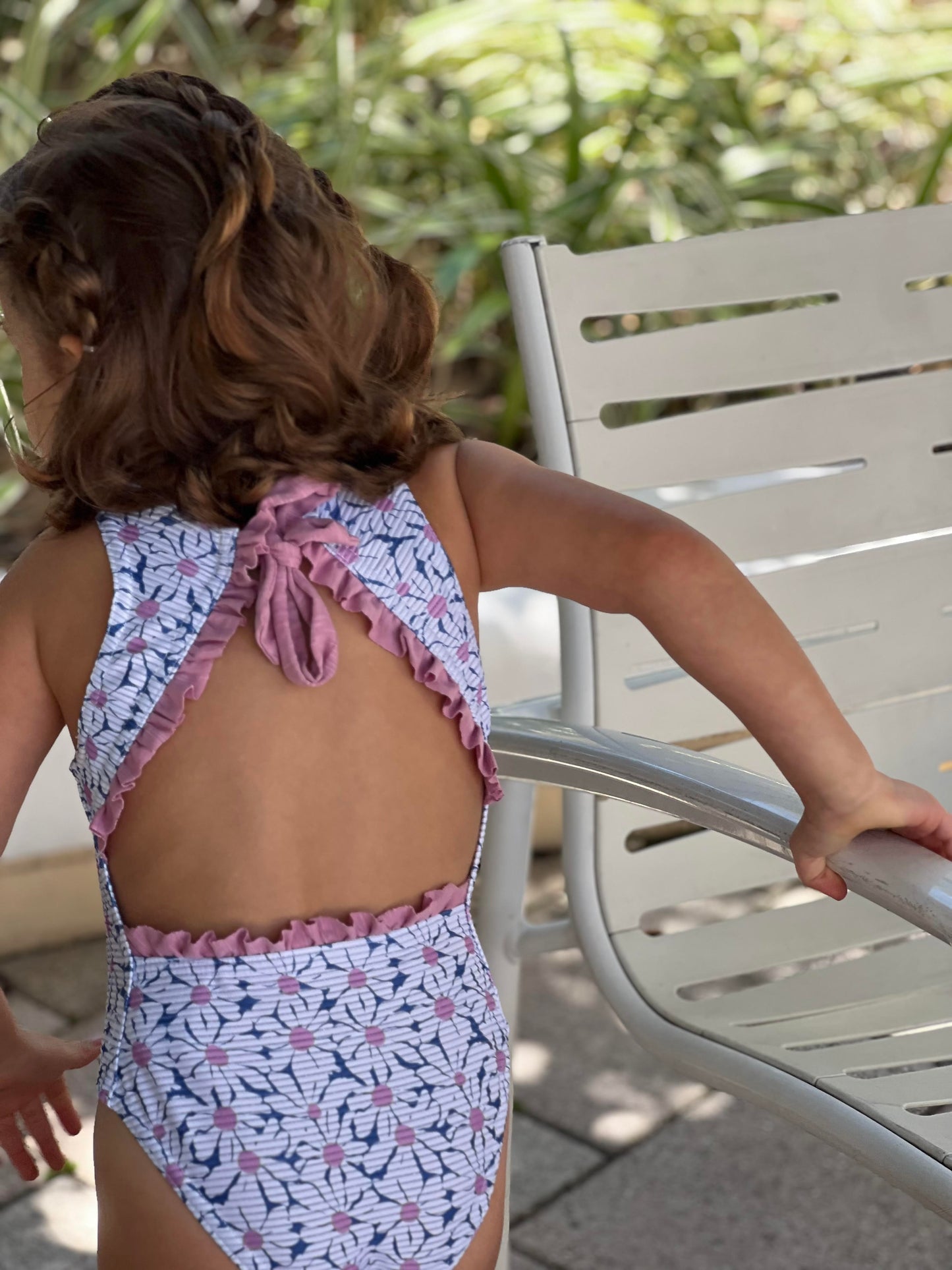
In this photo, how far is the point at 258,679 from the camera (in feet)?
3.26

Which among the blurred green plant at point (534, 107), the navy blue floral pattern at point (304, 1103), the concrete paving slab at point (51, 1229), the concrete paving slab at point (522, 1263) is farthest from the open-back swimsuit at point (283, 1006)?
the blurred green plant at point (534, 107)

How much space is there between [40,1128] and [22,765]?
307 millimetres

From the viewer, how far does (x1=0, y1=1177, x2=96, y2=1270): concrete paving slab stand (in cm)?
181

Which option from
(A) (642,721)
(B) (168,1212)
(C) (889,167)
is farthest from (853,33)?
(B) (168,1212)

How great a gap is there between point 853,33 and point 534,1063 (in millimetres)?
2909

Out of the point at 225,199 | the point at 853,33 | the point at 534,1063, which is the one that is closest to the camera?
the point at 225,199

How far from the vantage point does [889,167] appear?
12.9ft

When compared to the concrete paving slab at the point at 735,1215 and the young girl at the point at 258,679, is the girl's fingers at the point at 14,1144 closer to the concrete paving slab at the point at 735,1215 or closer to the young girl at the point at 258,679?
the young girl at the point at 258,679

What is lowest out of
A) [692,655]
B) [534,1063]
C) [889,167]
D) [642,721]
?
[534,1063]

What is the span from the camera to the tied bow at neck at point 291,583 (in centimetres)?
98

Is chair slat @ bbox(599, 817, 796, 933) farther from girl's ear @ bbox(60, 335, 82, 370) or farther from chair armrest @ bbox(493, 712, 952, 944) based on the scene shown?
girl's ear @ bbox(60, 335, 82, 370)

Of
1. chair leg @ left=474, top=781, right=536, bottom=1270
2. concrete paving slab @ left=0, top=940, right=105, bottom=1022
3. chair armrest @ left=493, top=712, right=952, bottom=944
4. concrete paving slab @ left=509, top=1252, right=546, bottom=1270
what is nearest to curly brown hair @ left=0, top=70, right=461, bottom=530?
chair armrest @ left=493, top=712, right=952, bottom=944

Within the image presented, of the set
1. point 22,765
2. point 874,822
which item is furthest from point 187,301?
point 874,822

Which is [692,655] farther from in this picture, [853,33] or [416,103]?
[853,33]
